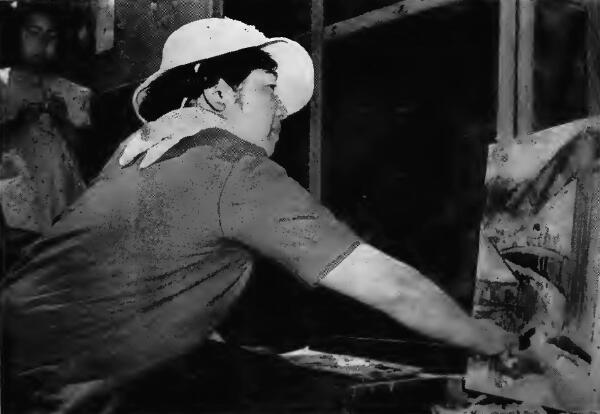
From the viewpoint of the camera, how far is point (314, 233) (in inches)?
84.3

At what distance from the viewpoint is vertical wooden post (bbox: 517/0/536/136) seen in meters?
2.06

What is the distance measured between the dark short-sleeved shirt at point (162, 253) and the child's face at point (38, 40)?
61 cm

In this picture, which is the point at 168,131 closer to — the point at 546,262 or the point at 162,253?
the point at 162,253

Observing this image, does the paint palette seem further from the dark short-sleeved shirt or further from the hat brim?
the hat brim

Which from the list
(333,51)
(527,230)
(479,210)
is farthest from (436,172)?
(333,51)

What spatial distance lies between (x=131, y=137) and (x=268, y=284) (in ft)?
2.34

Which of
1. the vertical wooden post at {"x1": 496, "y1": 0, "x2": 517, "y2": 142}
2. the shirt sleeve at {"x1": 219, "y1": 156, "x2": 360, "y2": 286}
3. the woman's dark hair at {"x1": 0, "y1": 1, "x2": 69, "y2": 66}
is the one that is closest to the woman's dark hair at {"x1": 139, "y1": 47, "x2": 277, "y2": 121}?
the shirt sleeve at {"x1": 219, "y1": 156, "x2": 360, "y2": 286}

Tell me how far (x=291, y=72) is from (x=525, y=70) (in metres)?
0.77

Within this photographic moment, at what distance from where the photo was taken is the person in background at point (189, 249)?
6.99ft

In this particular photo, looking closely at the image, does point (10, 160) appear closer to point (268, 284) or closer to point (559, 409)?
point (268, 284)

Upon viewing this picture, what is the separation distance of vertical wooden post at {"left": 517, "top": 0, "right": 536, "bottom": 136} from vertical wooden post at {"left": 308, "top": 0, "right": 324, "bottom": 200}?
668mm

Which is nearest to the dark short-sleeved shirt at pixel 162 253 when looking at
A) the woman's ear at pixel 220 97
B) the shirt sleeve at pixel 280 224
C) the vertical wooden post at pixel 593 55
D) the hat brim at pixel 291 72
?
the shirt sleeve at pixel 280 224

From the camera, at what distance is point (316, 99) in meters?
2.44

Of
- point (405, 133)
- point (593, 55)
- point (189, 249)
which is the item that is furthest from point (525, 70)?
point (189, 249)
